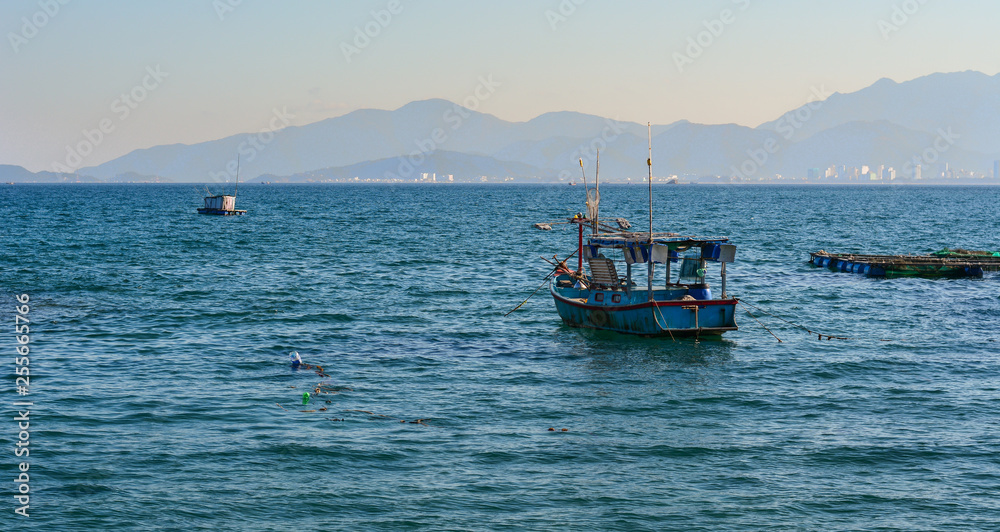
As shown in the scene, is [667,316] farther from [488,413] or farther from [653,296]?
[488,413]

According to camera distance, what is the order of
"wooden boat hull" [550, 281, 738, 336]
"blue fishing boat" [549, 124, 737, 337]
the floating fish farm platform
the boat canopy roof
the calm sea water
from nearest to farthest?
the calm sea water < "wooden boat hull" [550, 281, 738, 336] < "blue fishing boat" [549, 124, 737, 337] < the boat canopy roof < the floating fish farm platform

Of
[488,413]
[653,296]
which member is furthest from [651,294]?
[488,413]

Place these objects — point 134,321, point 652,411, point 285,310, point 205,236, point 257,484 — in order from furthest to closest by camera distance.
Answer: point 205,236
point 285,310
point 134,321
point 652,411
point 257,484

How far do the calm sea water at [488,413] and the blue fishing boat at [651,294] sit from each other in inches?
33.0

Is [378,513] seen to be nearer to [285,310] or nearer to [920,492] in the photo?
[920,492]

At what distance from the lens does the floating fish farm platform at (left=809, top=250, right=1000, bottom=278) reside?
192 ft

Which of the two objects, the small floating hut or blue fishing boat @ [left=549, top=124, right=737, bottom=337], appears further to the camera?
the small floating hut

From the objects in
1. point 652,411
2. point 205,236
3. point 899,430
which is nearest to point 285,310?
point 652,411

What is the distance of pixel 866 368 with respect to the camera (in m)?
32.2

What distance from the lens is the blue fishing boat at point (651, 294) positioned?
36.3 m

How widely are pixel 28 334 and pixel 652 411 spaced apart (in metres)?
25.9

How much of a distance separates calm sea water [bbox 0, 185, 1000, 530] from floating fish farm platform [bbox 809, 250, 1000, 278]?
4.07 metres

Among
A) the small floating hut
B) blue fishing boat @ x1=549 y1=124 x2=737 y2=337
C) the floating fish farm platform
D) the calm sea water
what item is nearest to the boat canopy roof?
blue fishing boat @ x1=549 y1=124 x2=737 y2=337

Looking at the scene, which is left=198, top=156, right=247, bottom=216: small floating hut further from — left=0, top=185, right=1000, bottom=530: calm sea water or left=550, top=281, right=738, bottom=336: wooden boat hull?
left=550, top=281, right=738, bottom=336: wooden boat hull
